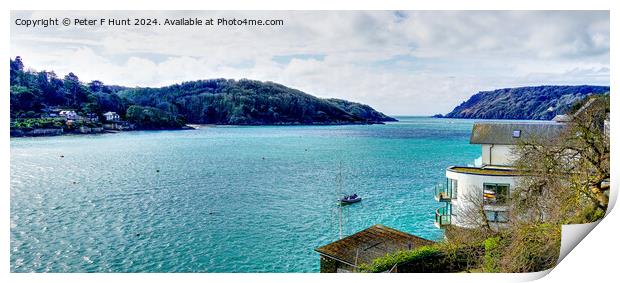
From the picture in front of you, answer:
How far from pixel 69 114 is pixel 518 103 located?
929cm

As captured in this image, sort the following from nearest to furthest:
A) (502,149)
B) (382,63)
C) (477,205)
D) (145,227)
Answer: (477,205) < (502,149) < (145,227) < (382,63)

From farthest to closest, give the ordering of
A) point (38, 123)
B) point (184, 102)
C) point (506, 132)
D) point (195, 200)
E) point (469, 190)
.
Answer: point (184, 102) → point (195, 200) → point (38, 123) → point (506, 132) → point (469, 190)

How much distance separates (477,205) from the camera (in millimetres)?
5848

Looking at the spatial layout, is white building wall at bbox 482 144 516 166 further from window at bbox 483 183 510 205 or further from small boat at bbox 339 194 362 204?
small boat at bbox 339 194 362 204

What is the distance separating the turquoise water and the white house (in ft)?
6.84

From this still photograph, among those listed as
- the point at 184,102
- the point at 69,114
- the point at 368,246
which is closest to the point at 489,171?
the point at 368,246

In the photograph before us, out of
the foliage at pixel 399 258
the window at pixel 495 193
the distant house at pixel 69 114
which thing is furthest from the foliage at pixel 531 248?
the distant house at pixel 69 114

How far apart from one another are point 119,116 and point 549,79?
30.0ft

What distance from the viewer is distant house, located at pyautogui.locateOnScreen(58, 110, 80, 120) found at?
8789 millimetres

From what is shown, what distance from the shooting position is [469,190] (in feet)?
20.7

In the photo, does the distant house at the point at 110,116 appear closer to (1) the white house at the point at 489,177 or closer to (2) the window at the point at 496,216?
(1) the white house at the point at 489,177

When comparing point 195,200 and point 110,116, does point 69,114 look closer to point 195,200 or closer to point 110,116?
point 110,116
